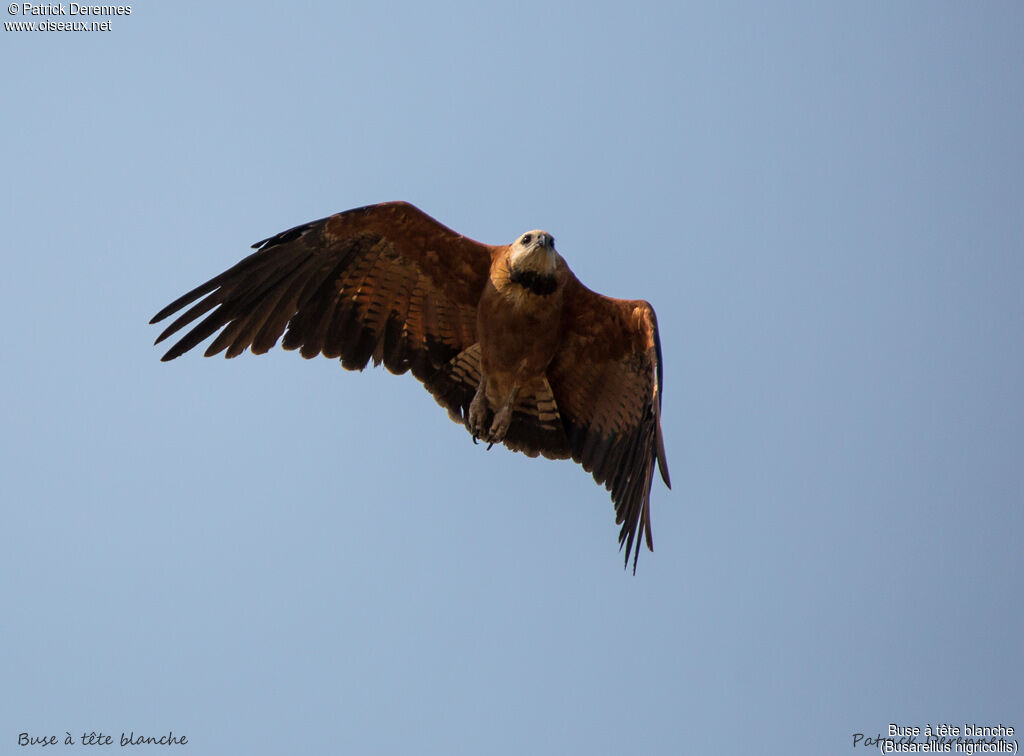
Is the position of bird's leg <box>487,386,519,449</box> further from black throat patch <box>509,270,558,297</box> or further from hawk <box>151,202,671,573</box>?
black throat patch <box>509,270,558,297</box>

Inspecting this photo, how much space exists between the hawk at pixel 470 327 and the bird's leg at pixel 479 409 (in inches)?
0.5

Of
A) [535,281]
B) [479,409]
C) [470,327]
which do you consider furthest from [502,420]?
[535,281]

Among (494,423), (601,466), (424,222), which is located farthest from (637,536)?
(424,222)

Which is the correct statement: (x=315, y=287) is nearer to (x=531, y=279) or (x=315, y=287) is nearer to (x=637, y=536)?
(x=531, y=279)

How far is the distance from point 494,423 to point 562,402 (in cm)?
78

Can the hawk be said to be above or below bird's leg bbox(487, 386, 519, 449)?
above

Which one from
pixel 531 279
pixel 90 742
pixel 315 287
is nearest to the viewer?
pixel 531 279

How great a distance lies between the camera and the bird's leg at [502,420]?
11.3m

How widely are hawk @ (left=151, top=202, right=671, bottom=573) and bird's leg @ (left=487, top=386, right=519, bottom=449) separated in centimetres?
1

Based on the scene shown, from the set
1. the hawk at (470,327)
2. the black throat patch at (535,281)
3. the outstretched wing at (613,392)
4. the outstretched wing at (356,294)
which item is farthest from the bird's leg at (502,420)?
the black throat patch at (535,281)

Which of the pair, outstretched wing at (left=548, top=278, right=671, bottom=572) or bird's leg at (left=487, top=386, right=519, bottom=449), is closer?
outstretched wing at (left=548, top=278, right=671, bottom=572)

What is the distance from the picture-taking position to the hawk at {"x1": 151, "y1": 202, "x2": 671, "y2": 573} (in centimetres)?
1062

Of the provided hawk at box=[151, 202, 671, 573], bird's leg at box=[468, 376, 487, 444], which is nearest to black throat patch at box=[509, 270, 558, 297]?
hawk at box=[151, 202, 671, 573]

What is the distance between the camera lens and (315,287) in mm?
11125
